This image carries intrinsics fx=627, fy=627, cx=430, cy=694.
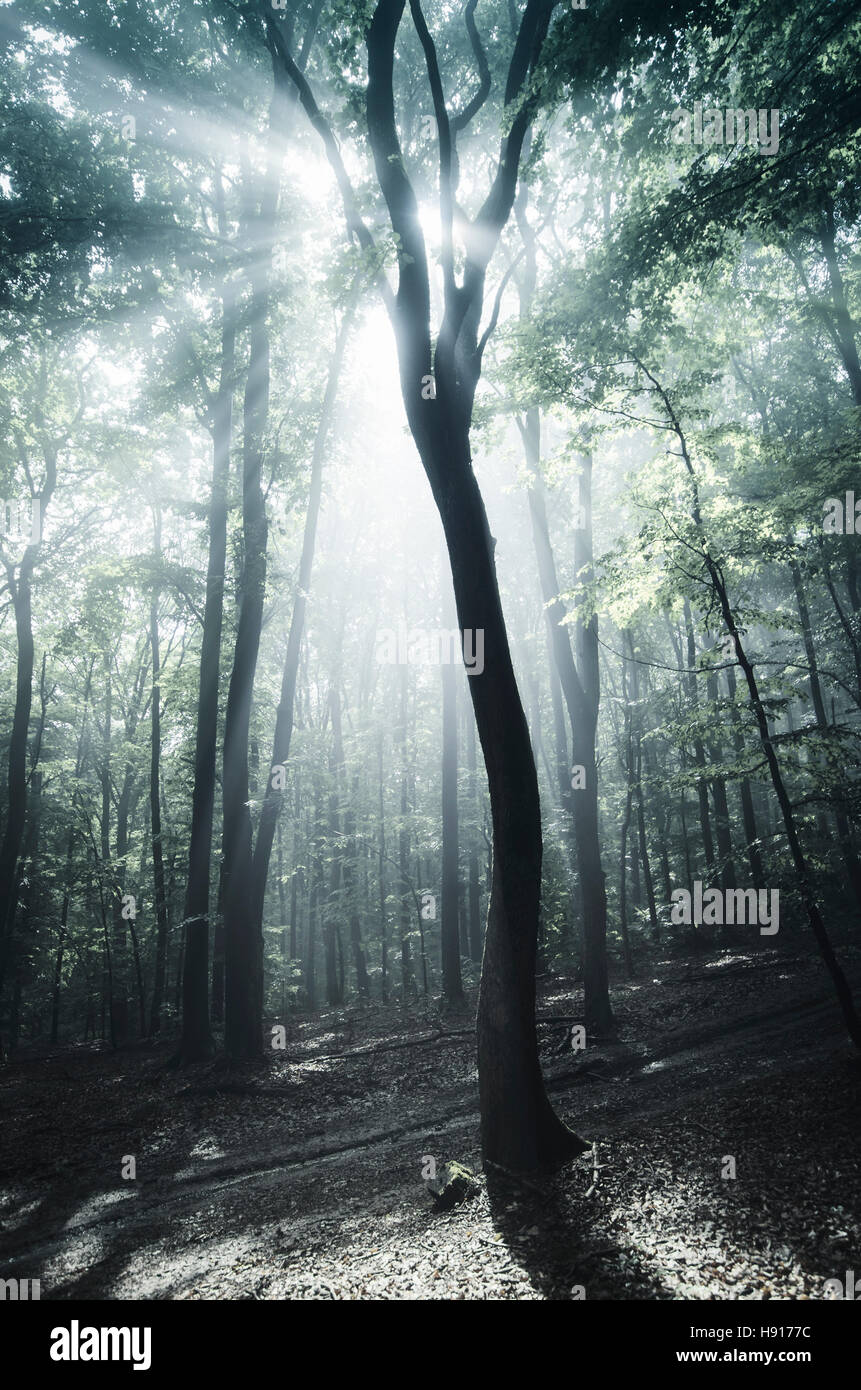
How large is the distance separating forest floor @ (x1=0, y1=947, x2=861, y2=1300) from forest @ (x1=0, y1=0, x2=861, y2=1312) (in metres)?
0.05

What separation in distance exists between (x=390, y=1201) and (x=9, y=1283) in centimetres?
308

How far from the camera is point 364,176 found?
8.58 m

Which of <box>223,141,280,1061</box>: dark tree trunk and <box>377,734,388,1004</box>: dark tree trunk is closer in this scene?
<box>223,141,280,1061</box>: dark tree trunk

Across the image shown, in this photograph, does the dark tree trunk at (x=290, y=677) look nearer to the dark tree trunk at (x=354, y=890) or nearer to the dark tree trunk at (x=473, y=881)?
the dark tree trunk at (x=354, y=890)

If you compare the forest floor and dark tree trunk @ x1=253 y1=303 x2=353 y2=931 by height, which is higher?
dark tree trunk @ x1=253 y1=303 x2=353 y2=931

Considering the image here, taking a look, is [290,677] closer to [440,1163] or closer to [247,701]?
[247,701]

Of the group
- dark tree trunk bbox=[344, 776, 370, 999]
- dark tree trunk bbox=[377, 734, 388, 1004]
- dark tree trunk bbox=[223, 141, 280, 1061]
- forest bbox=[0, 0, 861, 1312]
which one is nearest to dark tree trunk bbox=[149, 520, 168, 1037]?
forest bbox=[0, 0, 861, 1312]

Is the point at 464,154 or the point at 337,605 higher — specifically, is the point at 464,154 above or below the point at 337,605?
above

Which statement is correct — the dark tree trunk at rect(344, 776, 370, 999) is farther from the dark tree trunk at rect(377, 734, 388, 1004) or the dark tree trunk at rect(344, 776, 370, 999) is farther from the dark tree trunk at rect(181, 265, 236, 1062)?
the dark tree trunk at rect(181, 265, 236, 1062)

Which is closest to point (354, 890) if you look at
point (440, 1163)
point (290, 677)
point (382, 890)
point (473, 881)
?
point (382, 890)

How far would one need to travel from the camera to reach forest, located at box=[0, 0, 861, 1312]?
540 cm

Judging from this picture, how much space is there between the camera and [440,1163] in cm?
654
